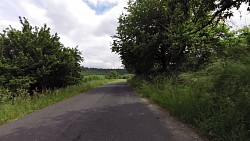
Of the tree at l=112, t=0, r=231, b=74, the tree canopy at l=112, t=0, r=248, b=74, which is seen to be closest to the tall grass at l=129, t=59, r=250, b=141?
the tree canopy at l=112, t=0, r=248, b=74

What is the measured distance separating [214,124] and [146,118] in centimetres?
318

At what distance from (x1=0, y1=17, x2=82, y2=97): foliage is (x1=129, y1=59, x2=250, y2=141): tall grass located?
13203mm

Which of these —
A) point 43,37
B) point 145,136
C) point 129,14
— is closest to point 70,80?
point 43,37

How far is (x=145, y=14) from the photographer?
25516mm

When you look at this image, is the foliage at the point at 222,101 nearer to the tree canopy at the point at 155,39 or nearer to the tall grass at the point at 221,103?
the tall grass at the point at 221,103

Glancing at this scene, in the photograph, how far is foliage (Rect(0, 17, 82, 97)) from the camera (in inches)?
793

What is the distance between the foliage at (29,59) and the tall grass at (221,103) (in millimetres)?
13203

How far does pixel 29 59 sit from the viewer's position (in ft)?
69.2

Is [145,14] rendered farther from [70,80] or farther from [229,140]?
[229,140]

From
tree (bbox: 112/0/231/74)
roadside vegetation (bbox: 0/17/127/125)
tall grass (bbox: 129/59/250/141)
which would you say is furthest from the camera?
tree (bbox: 112/0/231/74)

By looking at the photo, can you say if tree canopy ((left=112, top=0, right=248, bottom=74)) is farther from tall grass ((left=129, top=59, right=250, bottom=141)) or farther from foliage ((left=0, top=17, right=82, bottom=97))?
tall grass ((left=129, top=59, right=250, bottom=141))

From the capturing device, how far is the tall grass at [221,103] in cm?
582

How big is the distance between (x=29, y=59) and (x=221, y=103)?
17.3 metres

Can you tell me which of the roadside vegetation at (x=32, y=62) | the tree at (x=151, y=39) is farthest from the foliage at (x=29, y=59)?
the tree at (x=151, y=39)
